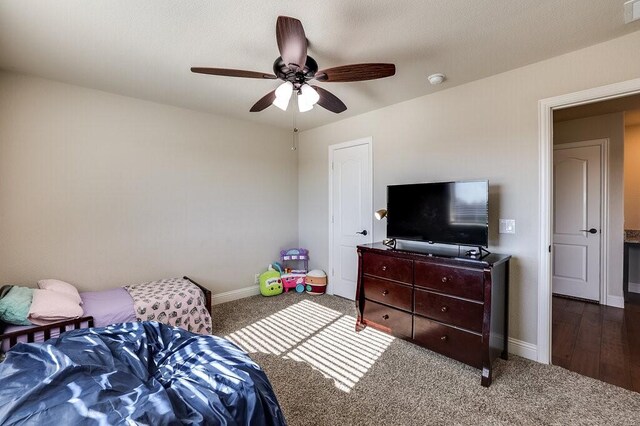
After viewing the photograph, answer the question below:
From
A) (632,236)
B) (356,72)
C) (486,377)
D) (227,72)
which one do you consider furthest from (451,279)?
(632,236)

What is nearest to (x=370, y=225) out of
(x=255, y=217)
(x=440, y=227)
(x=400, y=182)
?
(x=400, y=182)

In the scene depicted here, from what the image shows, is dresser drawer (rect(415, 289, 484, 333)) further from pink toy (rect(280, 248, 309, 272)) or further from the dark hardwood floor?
pink toy (rect(280, 248, 309, 272))

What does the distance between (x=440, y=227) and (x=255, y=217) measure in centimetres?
270

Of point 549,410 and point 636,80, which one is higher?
point 636,80

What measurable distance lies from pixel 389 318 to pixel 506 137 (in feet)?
6.75

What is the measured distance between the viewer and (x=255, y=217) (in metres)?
4.33

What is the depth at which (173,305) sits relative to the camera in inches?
108

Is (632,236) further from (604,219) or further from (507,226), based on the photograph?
(507,226)

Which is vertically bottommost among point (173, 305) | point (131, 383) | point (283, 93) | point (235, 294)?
point (235, 294)

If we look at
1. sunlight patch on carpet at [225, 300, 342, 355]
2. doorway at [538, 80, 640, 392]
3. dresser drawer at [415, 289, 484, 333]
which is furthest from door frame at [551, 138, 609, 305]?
sunlight patch on carpet at [225, 300, 342, 355]

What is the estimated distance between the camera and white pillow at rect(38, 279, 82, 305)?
8.25 ft

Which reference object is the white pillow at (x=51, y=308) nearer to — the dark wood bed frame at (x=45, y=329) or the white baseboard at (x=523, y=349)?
the dark wood bed frame at (x=45, y=329)

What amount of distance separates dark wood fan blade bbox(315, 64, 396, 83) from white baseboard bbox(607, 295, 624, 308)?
4.32m

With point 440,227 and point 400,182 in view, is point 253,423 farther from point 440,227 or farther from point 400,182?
point 400,182
